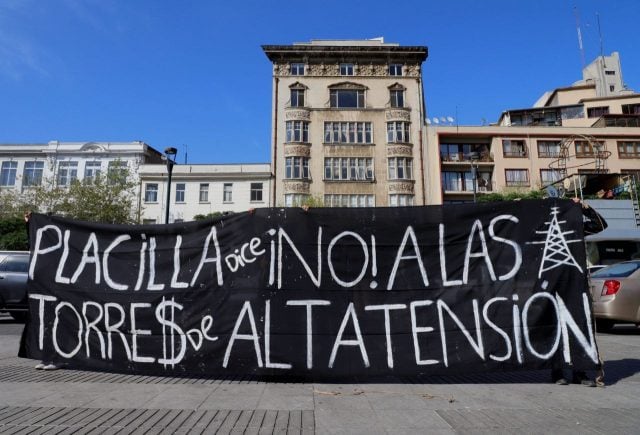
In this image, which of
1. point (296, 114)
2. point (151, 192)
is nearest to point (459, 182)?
point (296, 114)

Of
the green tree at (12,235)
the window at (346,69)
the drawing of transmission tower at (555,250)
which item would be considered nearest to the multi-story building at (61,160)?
the green tree at (12,235)

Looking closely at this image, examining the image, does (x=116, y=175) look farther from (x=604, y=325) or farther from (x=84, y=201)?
(x=604, y=325)

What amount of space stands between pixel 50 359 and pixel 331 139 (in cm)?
3441

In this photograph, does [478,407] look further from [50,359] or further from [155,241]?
[50,359]

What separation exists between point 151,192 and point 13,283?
2827 centimetres

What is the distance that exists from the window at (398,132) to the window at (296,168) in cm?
830

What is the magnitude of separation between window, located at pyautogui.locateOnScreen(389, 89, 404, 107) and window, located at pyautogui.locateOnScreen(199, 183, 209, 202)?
762 inches

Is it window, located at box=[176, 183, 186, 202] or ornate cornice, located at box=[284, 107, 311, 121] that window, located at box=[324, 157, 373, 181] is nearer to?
ornate cornice, located at box=[284, 107, 311, 121]

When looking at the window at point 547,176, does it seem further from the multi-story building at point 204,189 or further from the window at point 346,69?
the multi-story building at point 204,189

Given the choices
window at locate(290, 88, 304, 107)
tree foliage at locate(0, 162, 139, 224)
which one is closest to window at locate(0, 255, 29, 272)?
tree foliage at locate(0, 162, 139, 224)

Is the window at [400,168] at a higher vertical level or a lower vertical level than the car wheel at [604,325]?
higher

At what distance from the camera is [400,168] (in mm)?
37688

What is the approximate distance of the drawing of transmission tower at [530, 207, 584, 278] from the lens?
5059 millimetres

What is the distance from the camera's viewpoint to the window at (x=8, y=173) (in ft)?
132
